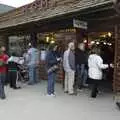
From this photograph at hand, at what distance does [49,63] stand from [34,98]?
1.28 metres

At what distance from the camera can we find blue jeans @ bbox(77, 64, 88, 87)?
13.0 m

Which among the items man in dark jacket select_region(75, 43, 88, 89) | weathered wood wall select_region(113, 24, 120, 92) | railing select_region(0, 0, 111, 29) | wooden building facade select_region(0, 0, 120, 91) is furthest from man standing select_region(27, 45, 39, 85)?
weathered wood wall select_region(113, 24, 120, 92)

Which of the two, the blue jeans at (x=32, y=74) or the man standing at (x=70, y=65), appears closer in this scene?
the man standing at (x=70, y=65)

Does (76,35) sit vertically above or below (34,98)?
above

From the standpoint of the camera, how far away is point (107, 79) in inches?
631

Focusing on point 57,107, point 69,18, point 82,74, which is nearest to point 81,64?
point 82,74

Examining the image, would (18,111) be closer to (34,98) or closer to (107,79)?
(34,98)

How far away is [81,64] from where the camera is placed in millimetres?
12984

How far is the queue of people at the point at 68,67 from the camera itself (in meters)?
11.2

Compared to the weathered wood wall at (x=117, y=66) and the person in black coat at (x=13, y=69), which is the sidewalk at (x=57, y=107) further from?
the person in black coat at (x=13, y=69)

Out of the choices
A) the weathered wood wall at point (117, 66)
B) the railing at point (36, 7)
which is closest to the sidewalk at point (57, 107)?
the weathered wood wall at point (117, 66)

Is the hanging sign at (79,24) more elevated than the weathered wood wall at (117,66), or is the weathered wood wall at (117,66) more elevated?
the hanging sign at (79,24)

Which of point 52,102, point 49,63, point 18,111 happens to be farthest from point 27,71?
point 18,111

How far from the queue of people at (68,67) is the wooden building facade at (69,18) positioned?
1.03 meters
